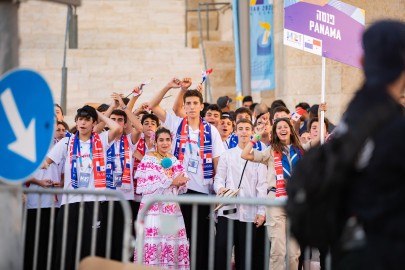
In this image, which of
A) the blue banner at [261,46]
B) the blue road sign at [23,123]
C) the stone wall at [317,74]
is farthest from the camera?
the stone wall at [317,74]

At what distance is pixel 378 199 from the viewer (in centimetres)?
466

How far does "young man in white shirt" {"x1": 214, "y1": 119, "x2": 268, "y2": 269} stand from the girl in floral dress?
38 centimetres

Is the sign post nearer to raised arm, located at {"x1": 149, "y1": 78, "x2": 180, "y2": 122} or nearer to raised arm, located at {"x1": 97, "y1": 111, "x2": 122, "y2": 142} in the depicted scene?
raised arm, located at {"x1": 149, "y1": 78, "x2": 180, "y2": 122}

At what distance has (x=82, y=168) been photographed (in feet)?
36.2

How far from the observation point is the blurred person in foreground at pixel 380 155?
4.63 m

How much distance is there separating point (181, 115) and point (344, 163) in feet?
24.1

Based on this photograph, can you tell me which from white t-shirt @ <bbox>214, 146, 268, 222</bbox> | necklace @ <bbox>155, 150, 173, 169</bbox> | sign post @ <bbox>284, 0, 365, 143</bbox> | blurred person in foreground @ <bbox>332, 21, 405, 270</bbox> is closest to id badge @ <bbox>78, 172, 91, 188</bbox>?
necklace @ <bbox>155, 150, 173, 169</bbox>

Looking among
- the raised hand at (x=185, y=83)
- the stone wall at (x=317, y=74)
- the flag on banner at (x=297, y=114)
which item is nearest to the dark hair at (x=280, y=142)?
the raised hand at (x=185, y=83)

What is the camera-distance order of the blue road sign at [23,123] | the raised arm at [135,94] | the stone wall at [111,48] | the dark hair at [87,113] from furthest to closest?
the stone wall at [111,48], the raised arm at [135,94], the dark hair at [87,113], the blue road sign at [23,123]

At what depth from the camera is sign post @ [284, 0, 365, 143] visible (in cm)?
1258

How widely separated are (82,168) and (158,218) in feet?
3.55

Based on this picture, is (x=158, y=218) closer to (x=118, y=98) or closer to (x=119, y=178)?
(x=119, y=178)

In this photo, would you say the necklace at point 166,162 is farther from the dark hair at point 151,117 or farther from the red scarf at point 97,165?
the dark hair at point 151,117

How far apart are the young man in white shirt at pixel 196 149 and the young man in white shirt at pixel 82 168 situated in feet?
2.29
